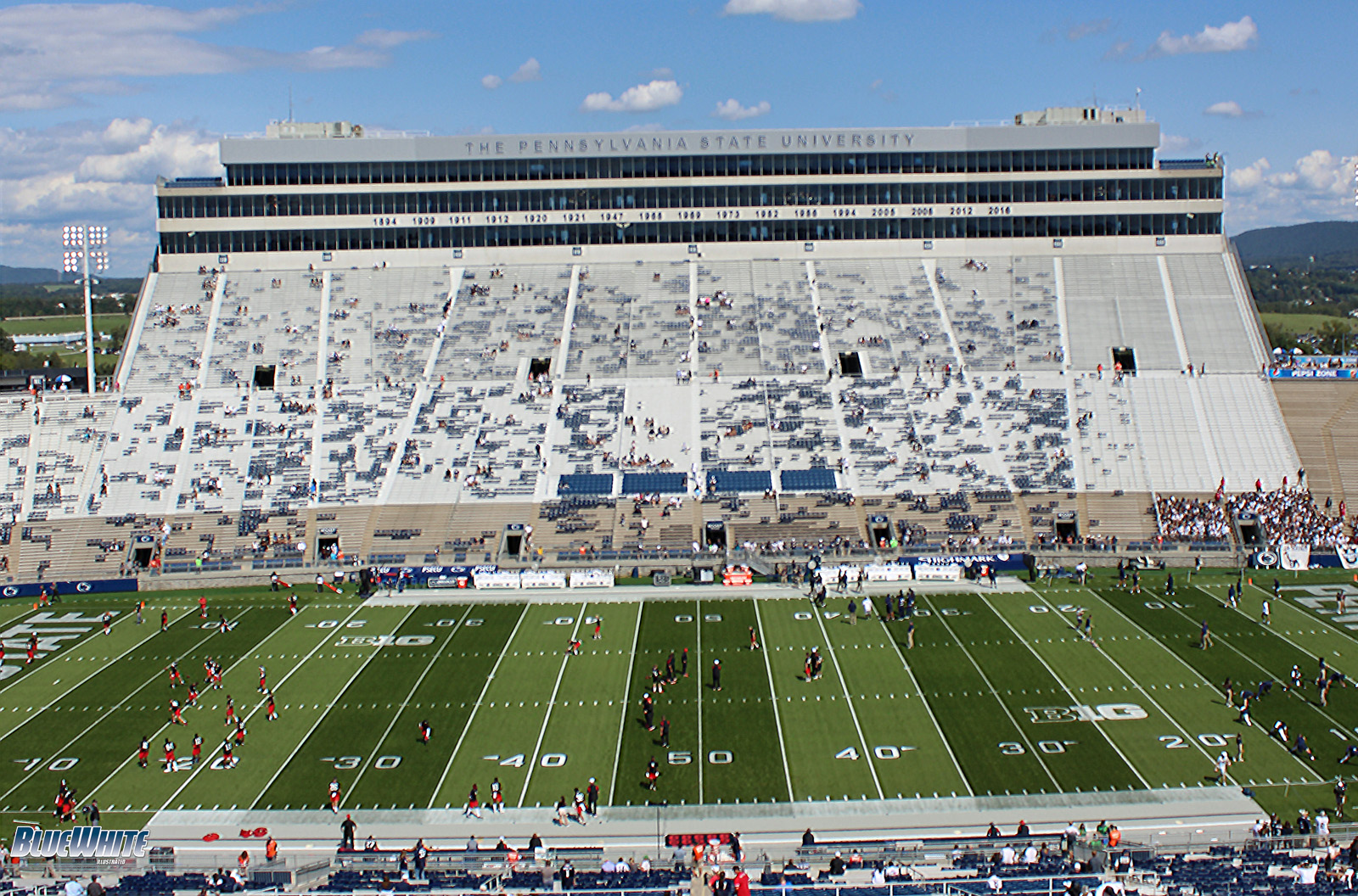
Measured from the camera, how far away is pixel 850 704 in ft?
103

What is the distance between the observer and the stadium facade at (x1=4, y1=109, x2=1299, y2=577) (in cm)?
4938

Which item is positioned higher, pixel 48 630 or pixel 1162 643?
pixel 48 630

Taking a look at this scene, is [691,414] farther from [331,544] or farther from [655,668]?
[655,668]

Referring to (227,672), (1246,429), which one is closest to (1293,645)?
(1246,429)

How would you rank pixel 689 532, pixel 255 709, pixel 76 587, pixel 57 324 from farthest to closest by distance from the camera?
pixel 57 324, pixel 689 532, pixel 76 587, pixel 255 709

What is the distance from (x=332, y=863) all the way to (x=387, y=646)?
15.0 m

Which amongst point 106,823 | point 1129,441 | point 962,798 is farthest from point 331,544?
point 1129,441

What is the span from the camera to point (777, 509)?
49.1 m

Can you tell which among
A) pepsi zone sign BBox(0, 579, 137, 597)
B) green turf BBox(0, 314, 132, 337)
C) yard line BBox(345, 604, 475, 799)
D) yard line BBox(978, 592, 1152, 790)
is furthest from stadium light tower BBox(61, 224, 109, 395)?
green turf BBox(0, 314, 132, 337)


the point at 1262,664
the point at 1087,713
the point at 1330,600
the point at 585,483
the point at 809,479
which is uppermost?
the point at 585,483

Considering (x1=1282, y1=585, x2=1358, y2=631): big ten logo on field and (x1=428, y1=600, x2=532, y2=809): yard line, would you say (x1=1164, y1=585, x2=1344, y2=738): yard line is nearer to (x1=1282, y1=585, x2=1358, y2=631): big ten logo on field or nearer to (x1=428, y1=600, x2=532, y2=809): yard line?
(x1=1282, y1=585, x2=1358, y2=631): big ten logo on field

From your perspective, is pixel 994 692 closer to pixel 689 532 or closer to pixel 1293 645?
pixel 1293 645

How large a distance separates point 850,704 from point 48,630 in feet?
88.7

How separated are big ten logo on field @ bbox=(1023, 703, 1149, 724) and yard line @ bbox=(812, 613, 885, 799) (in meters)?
4.43
